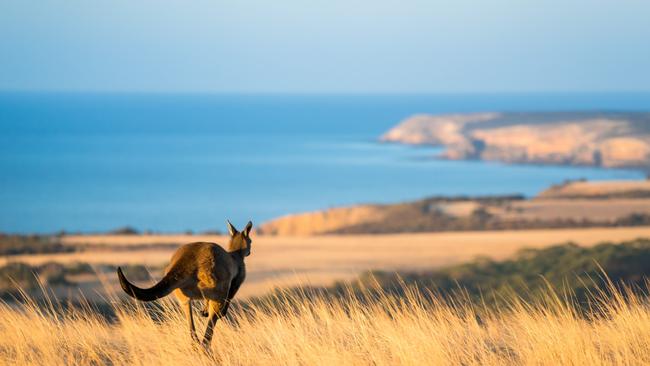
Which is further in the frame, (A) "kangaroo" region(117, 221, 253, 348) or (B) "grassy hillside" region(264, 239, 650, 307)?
(B) "grassy hillside" region(264, 239, 650, 307)

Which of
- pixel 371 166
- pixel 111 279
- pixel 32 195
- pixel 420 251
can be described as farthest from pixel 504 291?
pixel 371 166

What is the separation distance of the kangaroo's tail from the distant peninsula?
289 ft

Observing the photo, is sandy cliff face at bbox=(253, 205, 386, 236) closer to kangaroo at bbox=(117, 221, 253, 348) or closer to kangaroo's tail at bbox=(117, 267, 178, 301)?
kangaroo at bbox=(117, 221, 253, 348)

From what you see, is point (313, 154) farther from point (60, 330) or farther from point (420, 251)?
point (60, 330)

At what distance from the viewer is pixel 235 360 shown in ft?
21.1

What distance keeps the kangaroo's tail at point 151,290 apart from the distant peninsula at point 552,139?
88.1 metres

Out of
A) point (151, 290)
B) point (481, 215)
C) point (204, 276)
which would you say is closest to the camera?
point (151, 290)

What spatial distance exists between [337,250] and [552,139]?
84466 millimetres

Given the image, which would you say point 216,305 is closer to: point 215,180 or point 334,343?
point 334,343

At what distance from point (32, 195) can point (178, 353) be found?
3262 inches

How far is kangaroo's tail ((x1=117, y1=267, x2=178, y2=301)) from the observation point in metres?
4.85

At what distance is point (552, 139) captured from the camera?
368ft

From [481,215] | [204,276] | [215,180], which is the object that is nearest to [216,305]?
[204,276]

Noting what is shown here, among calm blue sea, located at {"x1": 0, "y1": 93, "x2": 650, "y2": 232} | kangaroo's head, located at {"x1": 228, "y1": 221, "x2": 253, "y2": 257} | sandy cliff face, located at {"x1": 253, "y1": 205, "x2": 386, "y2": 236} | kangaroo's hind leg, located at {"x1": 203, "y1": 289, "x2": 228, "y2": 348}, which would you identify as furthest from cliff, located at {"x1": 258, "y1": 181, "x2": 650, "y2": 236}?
kangaroo's hind leg, located at {"x1": 203, "y1": 289, "x2": 228, "y2": 348}
